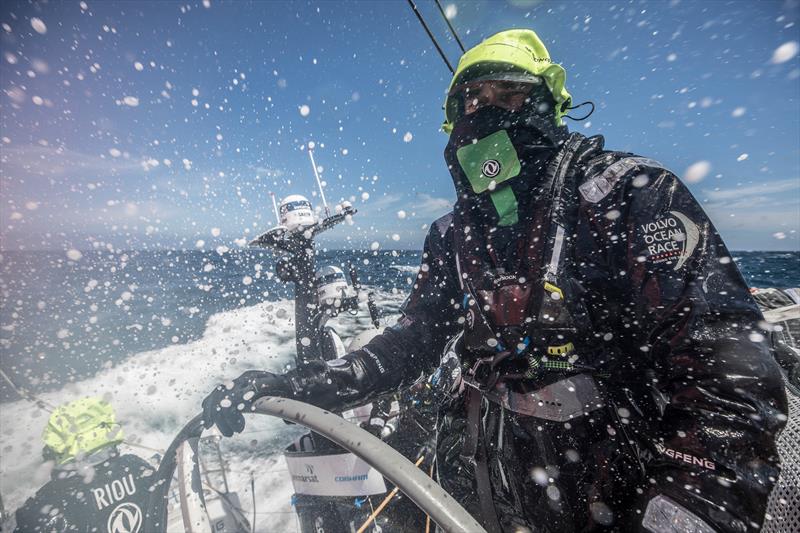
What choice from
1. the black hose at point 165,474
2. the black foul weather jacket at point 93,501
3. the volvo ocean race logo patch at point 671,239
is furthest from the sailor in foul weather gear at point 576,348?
the black foul weather jacket at point 93,501

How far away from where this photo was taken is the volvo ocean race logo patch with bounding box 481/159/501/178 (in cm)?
199

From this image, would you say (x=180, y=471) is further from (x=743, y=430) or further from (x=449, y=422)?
(x=743, y=430)

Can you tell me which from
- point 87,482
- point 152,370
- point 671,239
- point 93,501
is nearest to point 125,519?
point 93,501

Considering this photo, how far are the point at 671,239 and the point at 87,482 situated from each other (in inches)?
247

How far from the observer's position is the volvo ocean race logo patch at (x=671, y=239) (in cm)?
133

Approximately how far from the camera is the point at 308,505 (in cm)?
273

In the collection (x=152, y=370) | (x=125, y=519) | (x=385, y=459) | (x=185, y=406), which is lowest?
(x=125, y=519)

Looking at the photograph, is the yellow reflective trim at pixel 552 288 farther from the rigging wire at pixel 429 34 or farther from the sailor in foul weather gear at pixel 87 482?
the sailor in foul weather gear at pixel 87 482

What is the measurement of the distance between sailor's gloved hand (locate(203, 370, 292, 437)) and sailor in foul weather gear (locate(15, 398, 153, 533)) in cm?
329

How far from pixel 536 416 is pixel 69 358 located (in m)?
19.2

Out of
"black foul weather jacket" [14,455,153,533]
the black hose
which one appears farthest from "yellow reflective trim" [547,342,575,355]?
"black foul weather jacket" [14,455,153,533]

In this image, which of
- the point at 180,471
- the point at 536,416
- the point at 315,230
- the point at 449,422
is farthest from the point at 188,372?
the point at 536,416

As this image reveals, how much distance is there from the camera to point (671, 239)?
137 cm

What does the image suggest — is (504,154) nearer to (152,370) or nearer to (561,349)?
(561,349)
